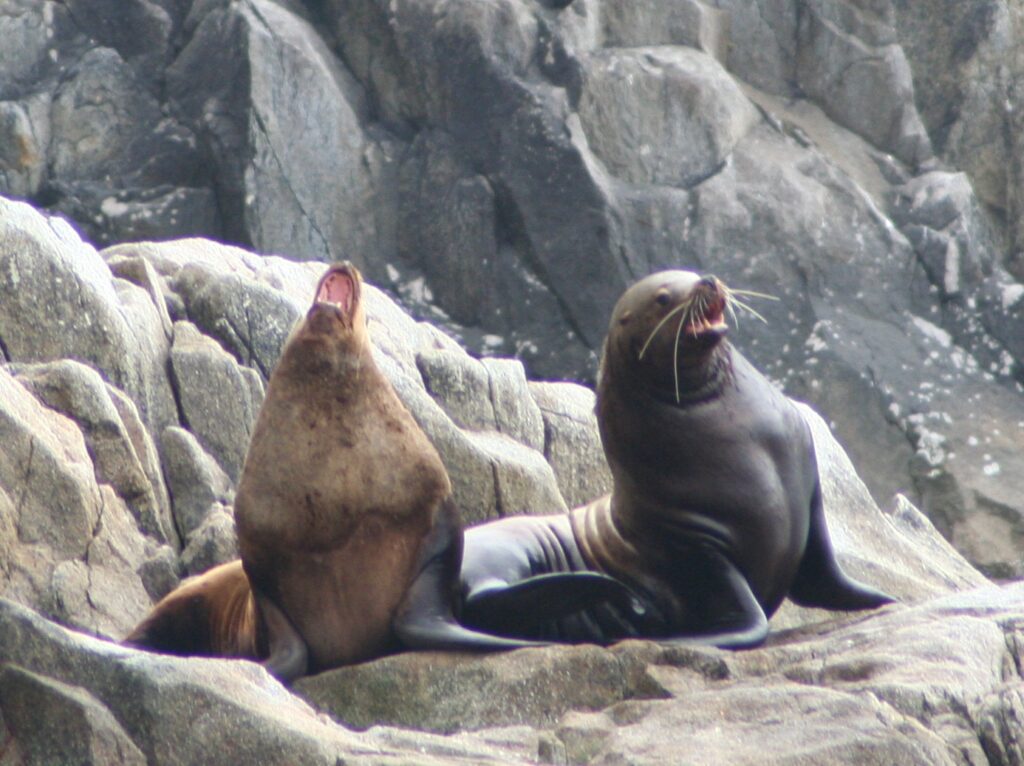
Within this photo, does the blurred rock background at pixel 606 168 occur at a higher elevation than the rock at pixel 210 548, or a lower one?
lower

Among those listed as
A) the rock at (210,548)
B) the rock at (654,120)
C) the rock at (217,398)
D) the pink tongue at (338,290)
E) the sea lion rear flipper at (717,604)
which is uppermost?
the pink tongue at (338,290)

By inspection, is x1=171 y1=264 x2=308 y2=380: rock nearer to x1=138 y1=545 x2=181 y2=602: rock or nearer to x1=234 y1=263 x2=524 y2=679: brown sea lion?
x1=138 y1=545 x2=181 y2=602: rock

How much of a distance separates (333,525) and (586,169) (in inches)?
330

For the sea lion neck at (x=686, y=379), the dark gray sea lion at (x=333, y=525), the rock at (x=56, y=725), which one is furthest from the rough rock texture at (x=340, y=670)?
the sea lion neck at (x=686, y=379)

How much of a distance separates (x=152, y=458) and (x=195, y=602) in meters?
1.03

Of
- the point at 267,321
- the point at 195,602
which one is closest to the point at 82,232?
the point at 267,321

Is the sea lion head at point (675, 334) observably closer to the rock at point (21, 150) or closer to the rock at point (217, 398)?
the rock at point (217, 398)

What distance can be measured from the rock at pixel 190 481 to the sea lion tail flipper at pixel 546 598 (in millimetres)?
1508

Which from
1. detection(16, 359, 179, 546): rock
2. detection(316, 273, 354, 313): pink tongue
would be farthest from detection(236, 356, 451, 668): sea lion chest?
detection(16, 359, 179, 546): rock

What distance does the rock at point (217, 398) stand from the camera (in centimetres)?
608

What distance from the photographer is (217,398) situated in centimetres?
614

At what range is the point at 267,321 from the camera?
257 inches

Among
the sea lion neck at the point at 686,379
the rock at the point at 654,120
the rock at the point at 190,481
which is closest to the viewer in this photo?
the sea lion neck at the point at 686,379

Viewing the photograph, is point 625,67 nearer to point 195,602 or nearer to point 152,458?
point 152,458
